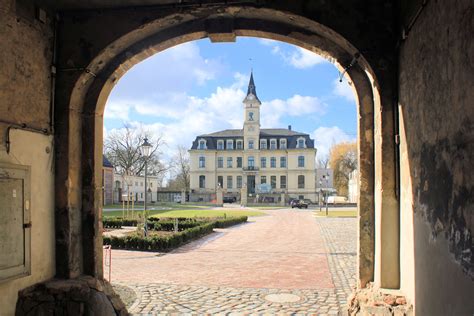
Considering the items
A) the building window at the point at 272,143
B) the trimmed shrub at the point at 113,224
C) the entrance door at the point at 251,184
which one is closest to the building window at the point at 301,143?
the building window at the point at 272,143

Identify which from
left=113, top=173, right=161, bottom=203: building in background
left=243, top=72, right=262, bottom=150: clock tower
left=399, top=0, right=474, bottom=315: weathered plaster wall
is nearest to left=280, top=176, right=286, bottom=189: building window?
left=243, top=72, right=262, bottom=150: clock tower

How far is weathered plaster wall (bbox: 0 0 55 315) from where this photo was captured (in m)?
4.73

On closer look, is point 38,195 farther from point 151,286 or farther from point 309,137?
point 309,137

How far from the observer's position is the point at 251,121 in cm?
7119

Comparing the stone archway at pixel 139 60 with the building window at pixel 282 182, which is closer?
the stone archway at pixel 139 60

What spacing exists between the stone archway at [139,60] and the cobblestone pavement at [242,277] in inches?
74.0

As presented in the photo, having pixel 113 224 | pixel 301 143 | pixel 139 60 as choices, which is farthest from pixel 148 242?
pixel 301 143

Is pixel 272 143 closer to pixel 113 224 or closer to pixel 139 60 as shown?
pixel 113 224

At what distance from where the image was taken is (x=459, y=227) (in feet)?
9.95

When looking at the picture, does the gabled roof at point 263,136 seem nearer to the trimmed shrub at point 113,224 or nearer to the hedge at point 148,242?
the trimmed shrub at point 113,224

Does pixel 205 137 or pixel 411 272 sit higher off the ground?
pixel 205 137

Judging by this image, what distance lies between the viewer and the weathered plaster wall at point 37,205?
4.79 m

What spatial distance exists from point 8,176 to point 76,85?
1.68 meters

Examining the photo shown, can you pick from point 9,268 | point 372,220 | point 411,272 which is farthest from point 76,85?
point 411,272
